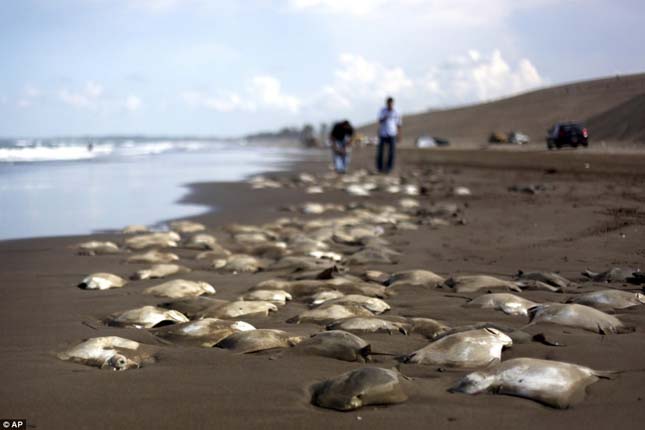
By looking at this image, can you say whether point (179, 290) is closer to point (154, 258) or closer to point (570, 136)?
point (154, 258)

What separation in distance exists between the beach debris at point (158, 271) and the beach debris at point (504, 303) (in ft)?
8.18

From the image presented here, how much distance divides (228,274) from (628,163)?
13261 millimetres

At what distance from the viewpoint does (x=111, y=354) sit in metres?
3.38

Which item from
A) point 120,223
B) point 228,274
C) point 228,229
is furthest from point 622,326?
point 120,223

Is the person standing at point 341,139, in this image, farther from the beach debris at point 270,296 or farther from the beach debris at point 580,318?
the beach debris at point 580,318

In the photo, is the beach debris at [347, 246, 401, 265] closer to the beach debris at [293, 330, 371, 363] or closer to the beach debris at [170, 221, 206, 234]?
the beach debris at [293, 330, 371, 363]

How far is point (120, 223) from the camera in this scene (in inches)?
400

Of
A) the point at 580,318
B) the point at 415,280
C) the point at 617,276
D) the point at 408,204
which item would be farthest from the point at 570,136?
the point at 580,318

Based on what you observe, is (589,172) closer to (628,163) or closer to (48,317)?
(628,163)

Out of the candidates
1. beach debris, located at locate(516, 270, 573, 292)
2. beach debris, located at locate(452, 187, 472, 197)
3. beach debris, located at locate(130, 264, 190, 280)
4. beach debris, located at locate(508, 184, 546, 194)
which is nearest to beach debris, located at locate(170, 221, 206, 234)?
beach debris, located at locate(130, 264, 190, 280)

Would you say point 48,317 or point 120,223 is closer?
point 48,317

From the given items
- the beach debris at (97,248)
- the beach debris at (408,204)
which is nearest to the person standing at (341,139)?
the beach debris at (408,204)

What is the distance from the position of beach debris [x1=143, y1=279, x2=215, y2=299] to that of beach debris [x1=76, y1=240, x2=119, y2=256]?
237 cm

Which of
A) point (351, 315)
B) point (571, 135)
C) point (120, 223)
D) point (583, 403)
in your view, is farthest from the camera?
point (571, 135)
